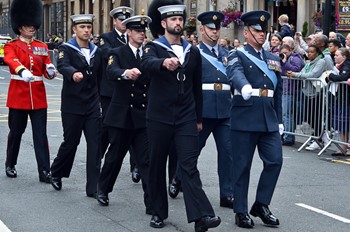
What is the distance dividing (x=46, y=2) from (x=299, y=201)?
194 ft

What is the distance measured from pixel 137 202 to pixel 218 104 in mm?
1320

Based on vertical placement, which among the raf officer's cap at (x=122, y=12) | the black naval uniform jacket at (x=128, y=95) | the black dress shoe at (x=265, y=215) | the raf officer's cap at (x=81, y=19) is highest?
the raf officer's cap at (x=122, y=12)

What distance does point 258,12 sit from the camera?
8.49 meters

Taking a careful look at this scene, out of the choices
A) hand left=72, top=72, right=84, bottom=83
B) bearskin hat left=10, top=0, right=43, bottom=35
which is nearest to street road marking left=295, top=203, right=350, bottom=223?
hand left=72, top=72, right=84, bottom=83

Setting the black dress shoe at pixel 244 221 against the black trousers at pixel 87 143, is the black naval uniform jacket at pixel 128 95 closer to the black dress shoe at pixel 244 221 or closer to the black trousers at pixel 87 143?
the black trousers at pixel 87 143

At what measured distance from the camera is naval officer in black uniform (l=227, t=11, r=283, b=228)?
8.41 m

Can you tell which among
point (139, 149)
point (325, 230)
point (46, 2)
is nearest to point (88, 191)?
point (139, 149)

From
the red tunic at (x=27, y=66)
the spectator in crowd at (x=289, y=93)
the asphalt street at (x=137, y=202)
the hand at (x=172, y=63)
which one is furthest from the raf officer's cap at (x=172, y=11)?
the spectator in crowd at (x=289, y=93)

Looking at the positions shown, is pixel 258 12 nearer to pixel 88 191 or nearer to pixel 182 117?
pixel 182 117

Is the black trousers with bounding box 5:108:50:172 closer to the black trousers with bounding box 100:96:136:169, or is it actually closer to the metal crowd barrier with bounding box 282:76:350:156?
the black trousers with bounding box 100:96:136:169

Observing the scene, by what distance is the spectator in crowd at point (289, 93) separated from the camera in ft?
50.1

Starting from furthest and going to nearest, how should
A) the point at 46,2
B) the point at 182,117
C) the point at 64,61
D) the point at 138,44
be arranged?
the point at 46,2 → the point at 64,61 → the point at 138,44 → the point at 182,117

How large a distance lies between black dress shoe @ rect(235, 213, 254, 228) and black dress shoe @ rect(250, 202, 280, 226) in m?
0.12

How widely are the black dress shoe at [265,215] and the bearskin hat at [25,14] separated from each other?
13.0 feet
